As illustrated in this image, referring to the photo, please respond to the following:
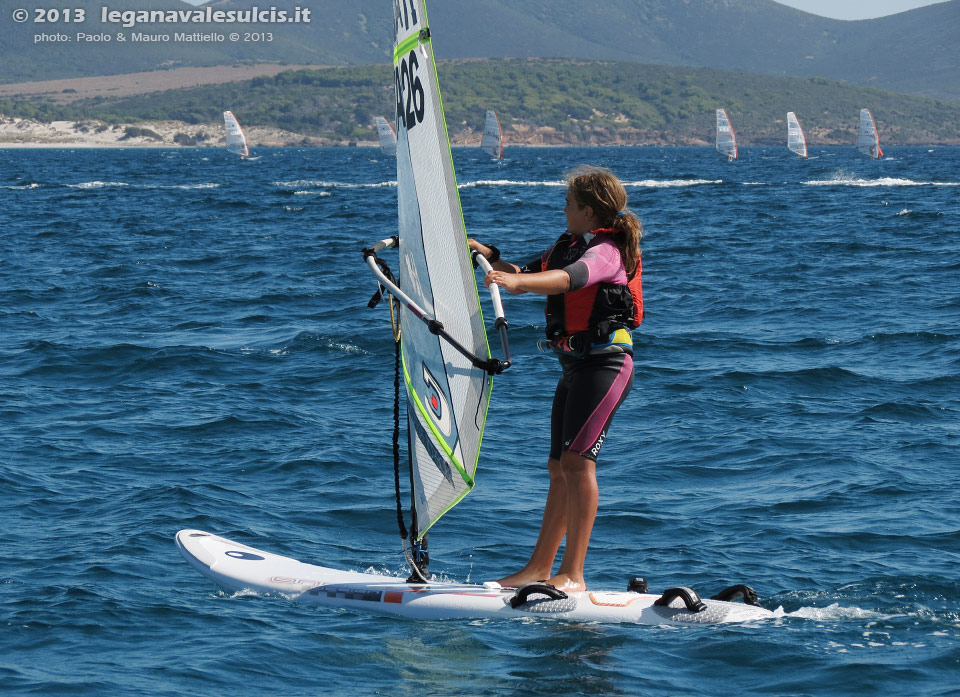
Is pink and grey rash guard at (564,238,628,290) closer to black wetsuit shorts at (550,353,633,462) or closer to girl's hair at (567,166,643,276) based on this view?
girl's hair at (567,166,643,276)

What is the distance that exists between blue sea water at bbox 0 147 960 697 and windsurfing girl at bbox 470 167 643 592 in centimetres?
72

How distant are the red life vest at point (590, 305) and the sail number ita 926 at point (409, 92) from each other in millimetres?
859

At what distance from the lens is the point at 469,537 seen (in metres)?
7.38

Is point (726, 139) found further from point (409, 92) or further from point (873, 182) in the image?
point (409, 92)

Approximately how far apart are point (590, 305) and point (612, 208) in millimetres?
454

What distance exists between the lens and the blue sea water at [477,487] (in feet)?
17.6

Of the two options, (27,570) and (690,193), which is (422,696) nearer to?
(27,570)

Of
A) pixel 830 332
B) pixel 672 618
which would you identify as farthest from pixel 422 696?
pixel 830 332

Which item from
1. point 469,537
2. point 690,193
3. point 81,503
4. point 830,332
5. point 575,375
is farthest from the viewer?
point 690,193

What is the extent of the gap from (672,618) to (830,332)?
9546mm

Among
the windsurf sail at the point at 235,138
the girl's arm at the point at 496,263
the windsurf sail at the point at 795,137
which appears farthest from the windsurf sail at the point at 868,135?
the girl's arm at the point at 496,263

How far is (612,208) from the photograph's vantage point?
5.31 metres

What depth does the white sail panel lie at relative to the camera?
4.98m

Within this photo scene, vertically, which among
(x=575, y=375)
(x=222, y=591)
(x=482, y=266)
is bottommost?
(x=222, y=591)
